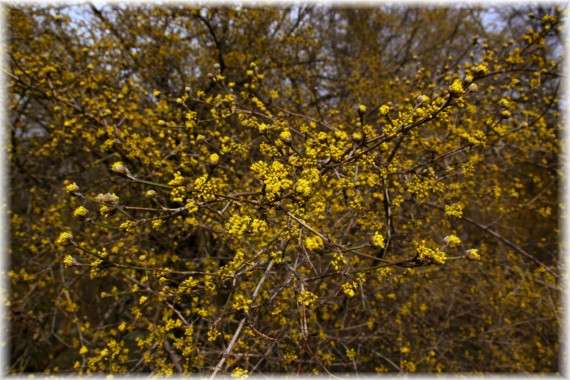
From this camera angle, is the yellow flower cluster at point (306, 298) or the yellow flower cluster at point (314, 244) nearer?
the yellow flower cluster at point (314, 244)

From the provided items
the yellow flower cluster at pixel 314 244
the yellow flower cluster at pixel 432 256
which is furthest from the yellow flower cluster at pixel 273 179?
the yellow flower cluster at pixel 432 256

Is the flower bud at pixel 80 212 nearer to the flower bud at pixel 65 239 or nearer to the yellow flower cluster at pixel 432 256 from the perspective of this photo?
the flower bud at pixel 65 239

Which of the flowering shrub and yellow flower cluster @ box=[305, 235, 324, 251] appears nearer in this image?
yellow flower cluster @ box=[305, 235, 324, 251]

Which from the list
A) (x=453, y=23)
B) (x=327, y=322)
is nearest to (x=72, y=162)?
(x=327, y=322)

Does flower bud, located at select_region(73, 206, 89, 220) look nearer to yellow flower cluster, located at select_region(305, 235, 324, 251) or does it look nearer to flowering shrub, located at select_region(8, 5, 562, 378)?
flowering shrub, located at select_region(8, 5, 562, 378)


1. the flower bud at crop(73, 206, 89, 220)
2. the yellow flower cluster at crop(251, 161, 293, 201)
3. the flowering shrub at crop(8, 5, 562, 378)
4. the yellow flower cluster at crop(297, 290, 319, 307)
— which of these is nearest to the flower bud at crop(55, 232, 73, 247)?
the flower bud at crop(73, 206, 89, 220)

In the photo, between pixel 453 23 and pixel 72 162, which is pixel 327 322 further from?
pixel 453 23

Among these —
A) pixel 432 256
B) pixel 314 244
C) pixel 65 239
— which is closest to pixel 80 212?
pixel 65 239

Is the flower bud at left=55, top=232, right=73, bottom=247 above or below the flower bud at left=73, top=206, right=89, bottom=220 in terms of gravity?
below

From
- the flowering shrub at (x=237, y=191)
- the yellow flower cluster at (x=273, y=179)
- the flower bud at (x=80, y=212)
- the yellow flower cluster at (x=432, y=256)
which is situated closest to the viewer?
the yellow flower cluster at (x=432, y=256)

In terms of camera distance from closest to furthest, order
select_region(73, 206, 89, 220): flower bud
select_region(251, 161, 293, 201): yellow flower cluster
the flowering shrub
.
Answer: select_region(251, 161, 293, 201): yellow flower cluster, select_region(73, 206, 89, 220): flower bud, the flowering shrub

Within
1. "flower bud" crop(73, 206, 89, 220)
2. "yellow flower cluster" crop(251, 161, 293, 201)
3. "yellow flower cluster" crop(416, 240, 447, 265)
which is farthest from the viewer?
"flower bud" crop(73, 206, 89, 220)

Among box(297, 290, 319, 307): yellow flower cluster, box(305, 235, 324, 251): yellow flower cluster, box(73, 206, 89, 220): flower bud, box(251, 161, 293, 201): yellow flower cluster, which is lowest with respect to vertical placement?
box(297, 290, 319, 307): yellow flower cluster

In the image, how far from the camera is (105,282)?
514 cm
